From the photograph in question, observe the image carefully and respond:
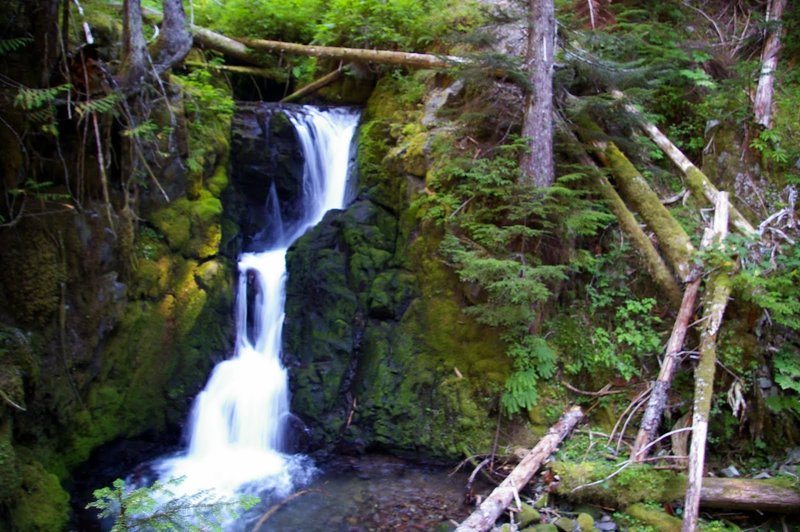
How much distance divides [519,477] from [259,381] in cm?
374

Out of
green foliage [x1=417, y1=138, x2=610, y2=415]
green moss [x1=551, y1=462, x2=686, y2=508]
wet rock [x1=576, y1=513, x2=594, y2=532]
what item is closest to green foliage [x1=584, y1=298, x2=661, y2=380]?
green foliage [x1=417, y1=138, x2=610, y2=415]

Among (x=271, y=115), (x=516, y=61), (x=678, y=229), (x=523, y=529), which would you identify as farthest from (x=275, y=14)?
(x=523, y=529)

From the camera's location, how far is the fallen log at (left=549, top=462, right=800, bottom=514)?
16.5 feet

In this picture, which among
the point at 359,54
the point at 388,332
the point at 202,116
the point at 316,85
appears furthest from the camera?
the point at 316,85

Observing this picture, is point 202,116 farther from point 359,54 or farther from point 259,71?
point 359,54

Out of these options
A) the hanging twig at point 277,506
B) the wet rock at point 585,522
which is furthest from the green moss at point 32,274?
the wet rock at point 585,522

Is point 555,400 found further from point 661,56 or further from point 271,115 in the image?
point 271,115

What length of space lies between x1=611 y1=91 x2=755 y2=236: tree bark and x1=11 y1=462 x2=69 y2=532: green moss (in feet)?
26.1

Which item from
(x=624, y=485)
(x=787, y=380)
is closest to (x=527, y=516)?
(x=624, y=485)

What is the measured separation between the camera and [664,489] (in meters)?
5.22

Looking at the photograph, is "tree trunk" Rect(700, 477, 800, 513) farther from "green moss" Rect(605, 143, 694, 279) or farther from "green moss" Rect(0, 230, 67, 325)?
"green moss" Rect(0, 230, 67, 325)

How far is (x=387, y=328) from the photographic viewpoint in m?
7.67

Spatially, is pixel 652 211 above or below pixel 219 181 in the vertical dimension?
below

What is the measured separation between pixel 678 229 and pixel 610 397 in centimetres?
225
